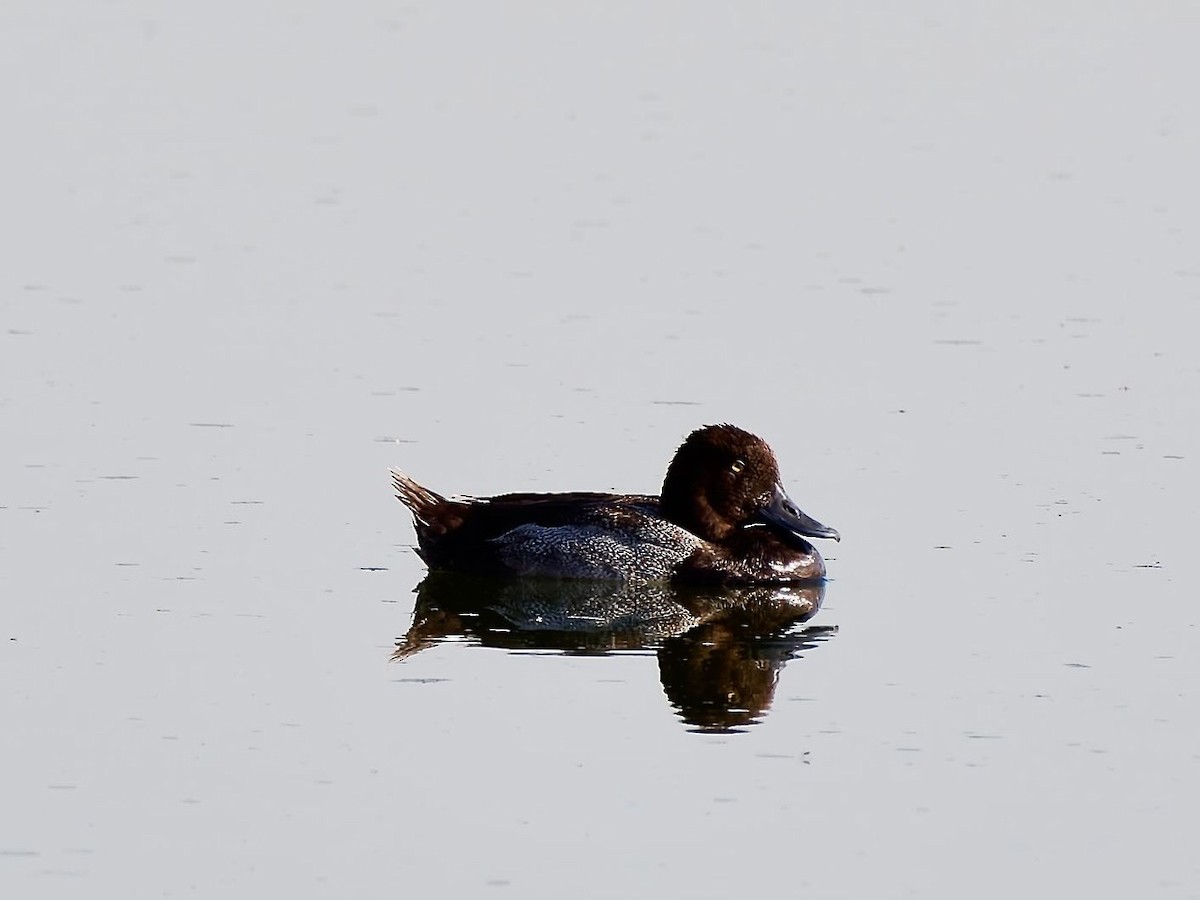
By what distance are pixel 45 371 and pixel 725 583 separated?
608 cm

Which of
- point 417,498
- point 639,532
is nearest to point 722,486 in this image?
point 639,532

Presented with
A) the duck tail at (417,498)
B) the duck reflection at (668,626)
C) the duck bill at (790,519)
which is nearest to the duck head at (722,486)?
the duck bill at (790,519)

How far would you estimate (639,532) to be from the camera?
15.6 metres

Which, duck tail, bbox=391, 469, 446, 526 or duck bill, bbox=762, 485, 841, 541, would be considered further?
duck bill, bbox=762, 485, 841, 541

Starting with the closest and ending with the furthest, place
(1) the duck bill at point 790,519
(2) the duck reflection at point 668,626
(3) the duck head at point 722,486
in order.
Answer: (2) the duck reflection at point 668,626 → (1) the duck bill at point 790,519 → (3) the duck head at point 722,486

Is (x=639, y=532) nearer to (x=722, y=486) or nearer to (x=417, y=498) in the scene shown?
(x=722, y=486)

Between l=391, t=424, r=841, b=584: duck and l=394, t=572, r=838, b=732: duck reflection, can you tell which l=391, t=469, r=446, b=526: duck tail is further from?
l=394, t=572, r=838, b=732: duck reflection

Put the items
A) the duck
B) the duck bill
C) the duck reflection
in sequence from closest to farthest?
the duck reflection, the duck, the duck bill

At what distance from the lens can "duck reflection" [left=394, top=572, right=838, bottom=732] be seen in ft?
42.3

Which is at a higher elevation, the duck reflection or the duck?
the duck

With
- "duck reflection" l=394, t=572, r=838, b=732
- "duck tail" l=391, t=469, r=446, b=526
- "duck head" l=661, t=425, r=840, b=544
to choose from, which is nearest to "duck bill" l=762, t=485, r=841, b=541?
"duck head" l=661, t=425, r=840, b=544

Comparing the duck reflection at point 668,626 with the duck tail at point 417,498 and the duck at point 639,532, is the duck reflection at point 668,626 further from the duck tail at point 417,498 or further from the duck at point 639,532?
the duck tail at point 417,498

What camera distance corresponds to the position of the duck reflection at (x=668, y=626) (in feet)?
42.3

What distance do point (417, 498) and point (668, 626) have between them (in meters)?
1.98
